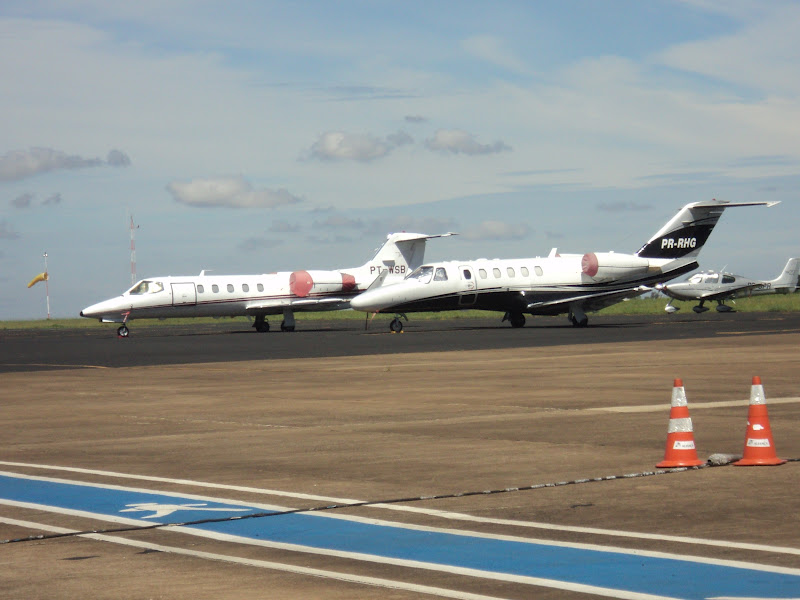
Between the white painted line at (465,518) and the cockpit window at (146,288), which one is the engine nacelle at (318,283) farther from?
the white painted line at (465,518)

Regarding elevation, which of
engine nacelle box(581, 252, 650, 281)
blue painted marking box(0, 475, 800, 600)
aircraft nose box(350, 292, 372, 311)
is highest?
engine nacelle box(581, 252, 650, 281)

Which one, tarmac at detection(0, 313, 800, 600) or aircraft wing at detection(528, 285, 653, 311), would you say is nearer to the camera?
tarmac at detection(0, 313, 800, 600)

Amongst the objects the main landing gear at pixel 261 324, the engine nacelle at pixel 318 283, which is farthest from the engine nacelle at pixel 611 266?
the main landing gear at pixel 261 324

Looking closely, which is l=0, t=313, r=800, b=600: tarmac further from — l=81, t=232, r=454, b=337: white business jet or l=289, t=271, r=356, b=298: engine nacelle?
l=289, t=271, r=356, b=298: engine nacelle

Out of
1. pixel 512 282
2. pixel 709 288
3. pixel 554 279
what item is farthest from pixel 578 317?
pixel 709 288

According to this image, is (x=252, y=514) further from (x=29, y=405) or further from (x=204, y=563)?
(x=29, y=405)

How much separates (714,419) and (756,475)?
483 centimetres

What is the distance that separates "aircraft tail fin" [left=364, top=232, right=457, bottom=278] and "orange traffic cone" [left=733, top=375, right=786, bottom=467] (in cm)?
5407

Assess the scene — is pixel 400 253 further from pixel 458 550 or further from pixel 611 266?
pixel 458 550

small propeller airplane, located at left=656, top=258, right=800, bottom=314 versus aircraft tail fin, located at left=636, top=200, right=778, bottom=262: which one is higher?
aircraft tail fin, located at left=636, top=200, right=778, bottom=262

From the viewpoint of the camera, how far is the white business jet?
57344mm

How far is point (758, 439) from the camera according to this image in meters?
11.3

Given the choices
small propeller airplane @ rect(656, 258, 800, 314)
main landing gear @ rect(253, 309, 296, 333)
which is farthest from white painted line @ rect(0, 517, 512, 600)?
small propeller airplane @ rect(656, 258, 800, 314)

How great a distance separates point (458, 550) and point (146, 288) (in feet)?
169
